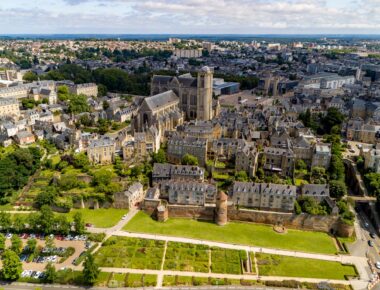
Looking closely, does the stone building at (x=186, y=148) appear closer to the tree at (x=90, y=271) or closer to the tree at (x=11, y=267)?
the tree at (x=90, y=271)

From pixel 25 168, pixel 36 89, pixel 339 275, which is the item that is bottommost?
pixel 339 275

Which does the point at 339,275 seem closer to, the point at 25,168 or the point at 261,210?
the point at 261,210

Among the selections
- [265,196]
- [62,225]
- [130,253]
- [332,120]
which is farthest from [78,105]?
[332,120]

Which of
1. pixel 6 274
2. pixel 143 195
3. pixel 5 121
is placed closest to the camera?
pixel 6 274

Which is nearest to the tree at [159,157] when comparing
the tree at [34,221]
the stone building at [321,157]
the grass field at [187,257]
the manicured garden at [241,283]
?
the grass field at [187,257]

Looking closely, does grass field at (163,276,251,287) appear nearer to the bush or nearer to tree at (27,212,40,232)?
the bush

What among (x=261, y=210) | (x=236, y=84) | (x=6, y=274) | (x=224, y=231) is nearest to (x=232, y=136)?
(x=261, y=210)

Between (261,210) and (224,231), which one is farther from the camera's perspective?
(261,210)

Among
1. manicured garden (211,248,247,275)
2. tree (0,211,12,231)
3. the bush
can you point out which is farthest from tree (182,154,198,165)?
tree (0,211,12,231)
